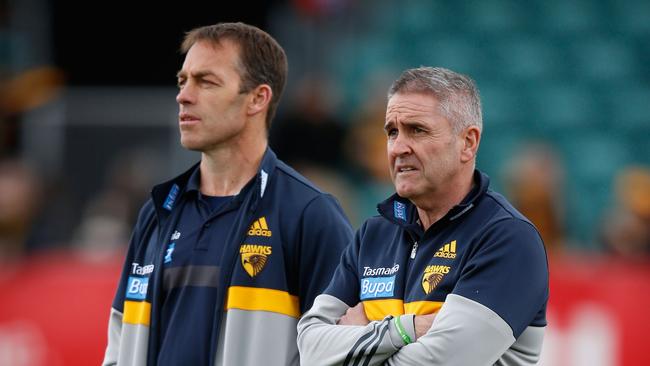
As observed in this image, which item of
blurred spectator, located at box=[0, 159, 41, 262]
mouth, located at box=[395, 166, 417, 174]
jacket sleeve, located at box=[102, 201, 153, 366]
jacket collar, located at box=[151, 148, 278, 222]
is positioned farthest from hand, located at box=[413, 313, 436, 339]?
blurred spectator, located at box=[0, 159, 41, 262]

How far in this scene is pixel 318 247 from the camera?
4.98 metres

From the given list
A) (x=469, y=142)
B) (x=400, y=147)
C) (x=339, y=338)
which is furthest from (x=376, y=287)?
(x=469, y=142)

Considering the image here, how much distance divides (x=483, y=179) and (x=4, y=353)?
18.3ft

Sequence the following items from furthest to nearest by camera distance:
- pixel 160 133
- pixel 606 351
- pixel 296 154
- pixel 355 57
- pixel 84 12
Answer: pixel 84 12 → pixel 355 57 → pixel 160 133 → pixel 296 154 → pixel 606 351

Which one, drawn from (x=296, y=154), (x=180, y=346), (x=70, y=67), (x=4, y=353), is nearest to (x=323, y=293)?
(x=180, y=346)

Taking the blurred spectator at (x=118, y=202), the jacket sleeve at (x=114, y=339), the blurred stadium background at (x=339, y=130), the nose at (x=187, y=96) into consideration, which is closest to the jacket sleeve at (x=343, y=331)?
the nose at (x=187, y=96)

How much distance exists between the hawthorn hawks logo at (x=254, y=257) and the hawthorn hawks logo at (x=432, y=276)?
0.80m

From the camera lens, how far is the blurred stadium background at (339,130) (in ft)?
30.3

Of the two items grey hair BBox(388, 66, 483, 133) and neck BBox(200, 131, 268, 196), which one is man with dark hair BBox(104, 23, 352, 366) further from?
grey hair BBox(388, 66, 483, 133)

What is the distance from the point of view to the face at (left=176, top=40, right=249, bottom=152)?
5.09 m

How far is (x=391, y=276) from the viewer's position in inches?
178

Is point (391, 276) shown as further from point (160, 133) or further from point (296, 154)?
point (160, 133)

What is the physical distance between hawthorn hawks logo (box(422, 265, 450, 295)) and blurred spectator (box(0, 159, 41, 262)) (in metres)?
6.51

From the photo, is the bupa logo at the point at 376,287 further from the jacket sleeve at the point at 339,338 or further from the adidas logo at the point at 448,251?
the adidas logo at the point at 448,251
